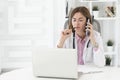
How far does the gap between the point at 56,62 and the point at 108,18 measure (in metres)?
2.72

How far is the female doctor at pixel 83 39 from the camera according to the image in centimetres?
268

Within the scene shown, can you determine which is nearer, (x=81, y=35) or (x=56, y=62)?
(x=56, y=62)

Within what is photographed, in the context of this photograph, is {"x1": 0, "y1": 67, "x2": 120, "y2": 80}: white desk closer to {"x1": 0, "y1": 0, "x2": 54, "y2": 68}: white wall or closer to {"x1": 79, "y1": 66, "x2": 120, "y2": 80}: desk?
{"x1": 79, "y1": 66, "x2": 120, "y2": 80}: desk

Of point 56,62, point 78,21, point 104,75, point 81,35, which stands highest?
point 78,21

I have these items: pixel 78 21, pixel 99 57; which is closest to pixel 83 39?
pixel 78 21

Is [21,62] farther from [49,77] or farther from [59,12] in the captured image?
[49,77]

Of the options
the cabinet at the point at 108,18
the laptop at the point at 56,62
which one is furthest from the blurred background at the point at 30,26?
the laptop at the point at 56,62

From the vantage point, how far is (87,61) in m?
2.76

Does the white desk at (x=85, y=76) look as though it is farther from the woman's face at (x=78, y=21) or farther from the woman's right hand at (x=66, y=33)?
the woman's face at (x=78, y=21)

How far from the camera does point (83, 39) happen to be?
285 cm

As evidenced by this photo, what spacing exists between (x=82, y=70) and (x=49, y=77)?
37 cm

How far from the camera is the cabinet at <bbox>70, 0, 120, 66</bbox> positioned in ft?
14.7

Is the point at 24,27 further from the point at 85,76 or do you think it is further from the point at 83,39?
the point at 85,76

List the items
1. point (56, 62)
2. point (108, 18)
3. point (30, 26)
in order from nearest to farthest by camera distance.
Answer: point (56, 62), point (108, 18), point (30, 26)
